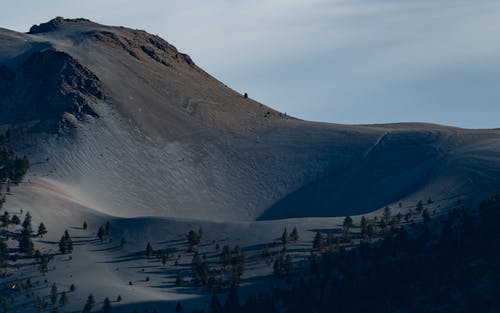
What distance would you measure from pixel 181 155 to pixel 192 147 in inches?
116

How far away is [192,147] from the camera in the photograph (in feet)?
550

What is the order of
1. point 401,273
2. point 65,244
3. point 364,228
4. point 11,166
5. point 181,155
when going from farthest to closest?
1. point 181,155
2. point 11,166
3. point 65,244
4. point 364,228
5. point 401,273

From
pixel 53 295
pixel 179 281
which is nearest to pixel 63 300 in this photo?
pixel 53 295

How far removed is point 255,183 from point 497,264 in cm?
5583

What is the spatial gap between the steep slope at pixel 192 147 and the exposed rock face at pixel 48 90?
182 millimetres

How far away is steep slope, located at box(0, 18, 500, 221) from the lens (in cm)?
14925

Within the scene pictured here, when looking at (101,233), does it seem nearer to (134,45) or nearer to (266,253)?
(266,253)

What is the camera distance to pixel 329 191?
157 meters

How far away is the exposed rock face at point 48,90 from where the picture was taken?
6555 inches

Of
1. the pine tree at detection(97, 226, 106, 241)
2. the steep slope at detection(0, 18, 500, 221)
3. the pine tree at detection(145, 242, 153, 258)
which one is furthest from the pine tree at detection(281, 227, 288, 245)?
the steep slope at detection(0, 18, 500, 221)

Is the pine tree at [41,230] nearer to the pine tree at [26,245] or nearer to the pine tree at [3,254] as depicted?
the pine tree at [26,245]

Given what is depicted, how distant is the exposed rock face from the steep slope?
0.18 meters

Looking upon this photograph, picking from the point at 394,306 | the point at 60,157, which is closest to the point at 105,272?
the point at 394,306

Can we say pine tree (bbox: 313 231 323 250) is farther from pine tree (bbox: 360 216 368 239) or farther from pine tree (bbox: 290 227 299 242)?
pine tree (bbox: 360 216 368 239)
